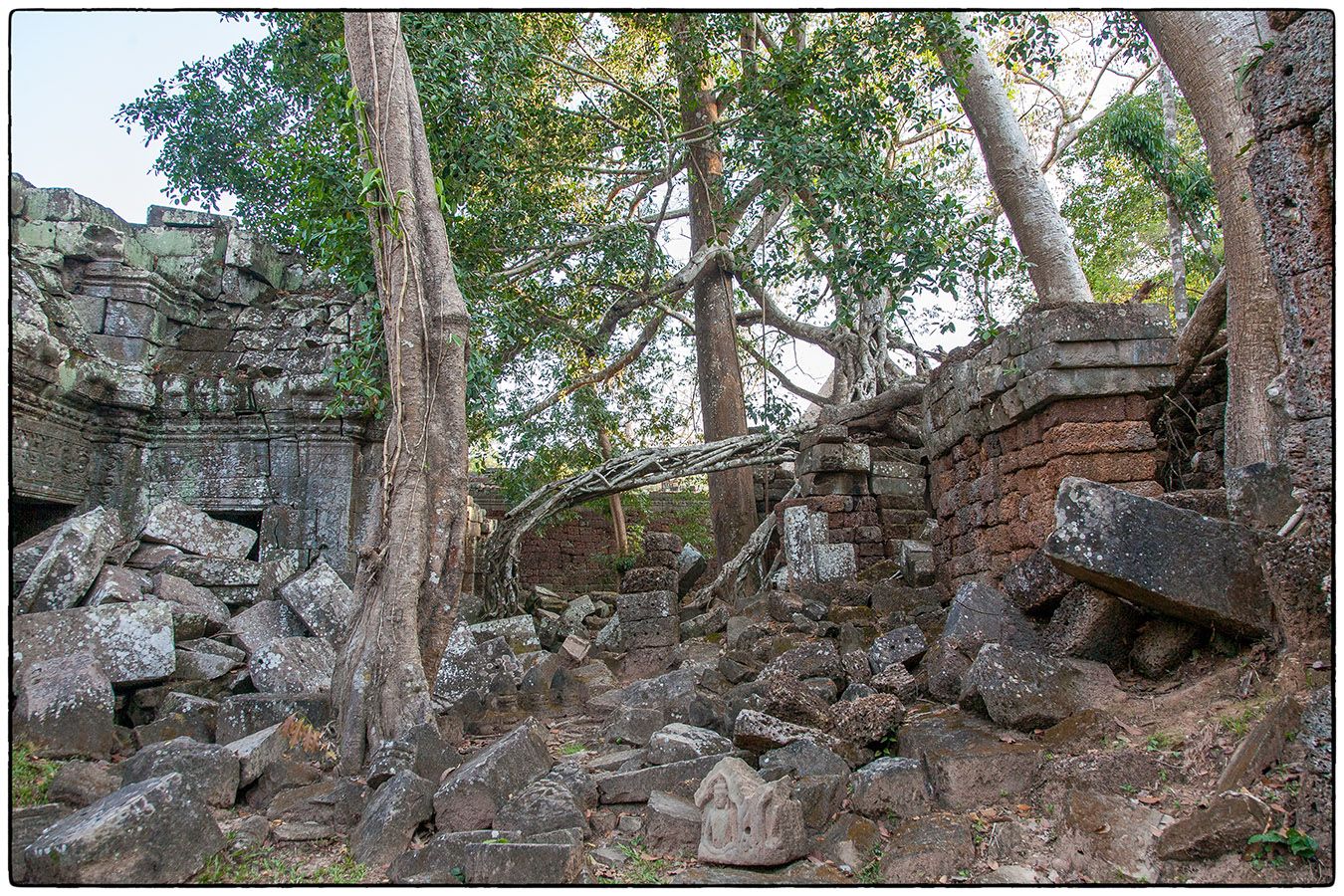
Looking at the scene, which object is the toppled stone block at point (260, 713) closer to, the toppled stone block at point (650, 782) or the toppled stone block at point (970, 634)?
the toppled stone block at point (650, 782)

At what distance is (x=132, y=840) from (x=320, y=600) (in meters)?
3.26

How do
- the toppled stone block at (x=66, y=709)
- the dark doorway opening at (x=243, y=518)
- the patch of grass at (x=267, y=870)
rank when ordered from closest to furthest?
the patch of grass at (x=267, y=870) → the toppled stone block at (x=66, y=709) → the dark doorway opening at (x=243, y=518)

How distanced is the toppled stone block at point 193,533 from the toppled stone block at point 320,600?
0.68 m

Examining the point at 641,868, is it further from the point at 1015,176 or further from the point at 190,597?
the point at 1015,176

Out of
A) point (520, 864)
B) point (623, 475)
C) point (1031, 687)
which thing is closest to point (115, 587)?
point (520, 864)

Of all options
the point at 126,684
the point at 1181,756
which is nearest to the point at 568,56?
the point at 126,684

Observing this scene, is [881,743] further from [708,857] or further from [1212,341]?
[1212,341]

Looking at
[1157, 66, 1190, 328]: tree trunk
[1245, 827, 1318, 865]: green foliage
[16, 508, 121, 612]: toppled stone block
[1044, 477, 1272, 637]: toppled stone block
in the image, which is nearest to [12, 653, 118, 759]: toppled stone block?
[16, 508, 121, 612]: toppled stone block

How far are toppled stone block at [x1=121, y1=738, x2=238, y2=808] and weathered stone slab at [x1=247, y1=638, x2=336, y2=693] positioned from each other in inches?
46.4

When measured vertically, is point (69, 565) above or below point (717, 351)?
below

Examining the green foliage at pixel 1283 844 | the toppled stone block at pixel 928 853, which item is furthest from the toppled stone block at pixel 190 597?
the green foliage at pixel 1283 844

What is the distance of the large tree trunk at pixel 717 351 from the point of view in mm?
10375

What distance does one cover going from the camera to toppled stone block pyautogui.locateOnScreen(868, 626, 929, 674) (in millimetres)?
4582

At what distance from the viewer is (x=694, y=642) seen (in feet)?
22.6
